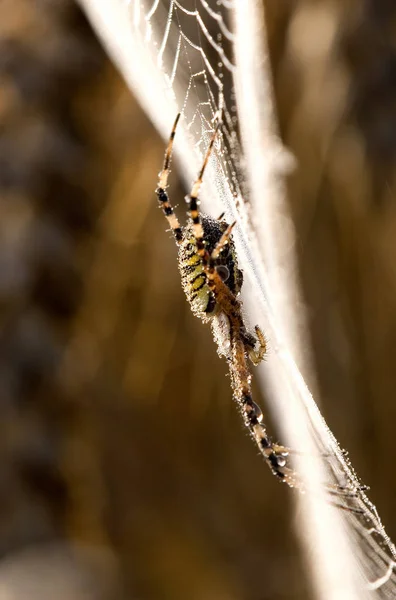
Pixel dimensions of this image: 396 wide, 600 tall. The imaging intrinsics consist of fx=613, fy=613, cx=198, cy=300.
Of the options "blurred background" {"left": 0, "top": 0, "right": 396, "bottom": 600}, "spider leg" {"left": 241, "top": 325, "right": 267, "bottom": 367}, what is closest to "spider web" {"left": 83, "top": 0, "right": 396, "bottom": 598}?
"spider leg" {"left": 241, "top": 325, "right": 267, "bottom": 367}

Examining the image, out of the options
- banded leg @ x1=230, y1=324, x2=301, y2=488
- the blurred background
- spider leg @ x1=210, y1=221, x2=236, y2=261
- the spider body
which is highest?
the blurred background

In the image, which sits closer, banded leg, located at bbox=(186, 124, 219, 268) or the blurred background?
banded leg, located at bbox=(186, 124, 219, 268)

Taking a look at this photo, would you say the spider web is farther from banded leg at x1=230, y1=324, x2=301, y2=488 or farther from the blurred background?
the blurred background

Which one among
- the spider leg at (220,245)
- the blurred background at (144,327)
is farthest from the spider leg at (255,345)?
the blurred background at (144,327)

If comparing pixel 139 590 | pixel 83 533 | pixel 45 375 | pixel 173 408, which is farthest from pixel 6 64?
pixel 139 590

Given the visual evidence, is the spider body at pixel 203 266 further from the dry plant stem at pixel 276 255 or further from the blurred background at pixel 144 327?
the blurred background at pixel 144 327
